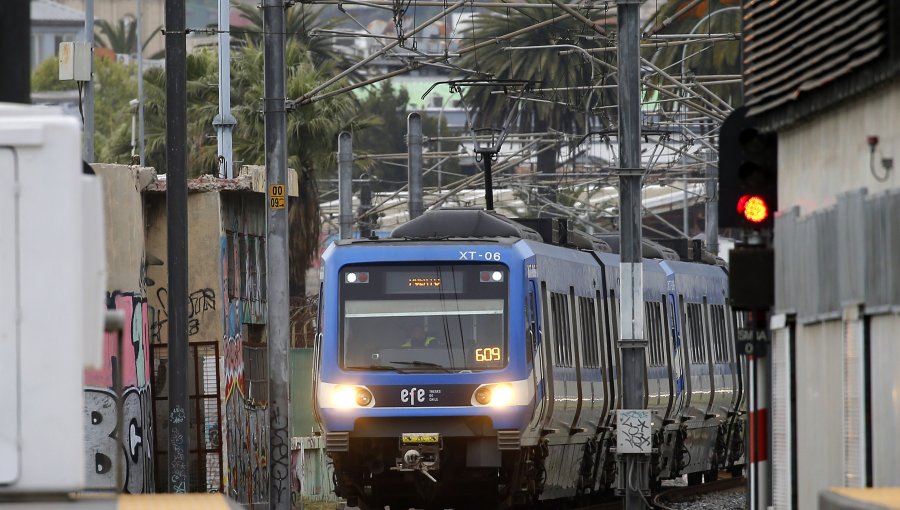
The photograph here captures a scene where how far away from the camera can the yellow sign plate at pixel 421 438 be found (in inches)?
816

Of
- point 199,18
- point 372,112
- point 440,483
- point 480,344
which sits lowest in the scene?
point 440,483

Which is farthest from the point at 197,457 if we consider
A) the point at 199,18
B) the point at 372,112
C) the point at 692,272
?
the point at 199,18

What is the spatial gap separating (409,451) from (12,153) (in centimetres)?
1370

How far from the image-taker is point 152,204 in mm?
23797

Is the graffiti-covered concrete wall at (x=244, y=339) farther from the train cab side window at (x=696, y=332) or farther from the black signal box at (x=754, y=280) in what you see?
the black signal box at (x=754, y=280)

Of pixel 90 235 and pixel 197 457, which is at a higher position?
pixel 90 235

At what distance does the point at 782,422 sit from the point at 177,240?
8.08m

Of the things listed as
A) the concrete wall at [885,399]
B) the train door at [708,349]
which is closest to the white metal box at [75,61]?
the train door at [708,349]

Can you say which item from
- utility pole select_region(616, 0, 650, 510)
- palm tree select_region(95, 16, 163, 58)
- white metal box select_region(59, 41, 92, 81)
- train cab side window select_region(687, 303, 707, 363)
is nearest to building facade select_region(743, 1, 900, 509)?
utility pole select_region(616, 0, 650, 510)

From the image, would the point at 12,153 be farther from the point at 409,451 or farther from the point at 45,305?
the point at 409,451

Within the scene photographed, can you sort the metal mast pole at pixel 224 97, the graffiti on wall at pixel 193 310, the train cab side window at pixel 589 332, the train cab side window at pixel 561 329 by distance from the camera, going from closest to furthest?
1. the train cab side window at pixel 561 329
2. the graffiti on wall at pixel 193 310
3. the train cab side window at pixel 589 332
4. the metal mast pole at pixel 224 97

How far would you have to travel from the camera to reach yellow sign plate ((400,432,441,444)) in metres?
20.7

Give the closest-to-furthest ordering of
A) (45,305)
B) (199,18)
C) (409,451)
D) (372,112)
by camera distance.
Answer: (45,305) → (409,451) → (372,112) → (199,18)

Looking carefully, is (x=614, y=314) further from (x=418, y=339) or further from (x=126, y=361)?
(x=126, y=361)
